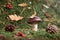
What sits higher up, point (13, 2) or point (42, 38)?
point (13, 2)

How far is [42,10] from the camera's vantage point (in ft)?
11.9

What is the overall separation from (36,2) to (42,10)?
175 millimetres

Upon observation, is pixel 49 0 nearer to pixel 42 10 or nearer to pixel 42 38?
pixel 42 10

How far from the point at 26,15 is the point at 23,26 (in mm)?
232

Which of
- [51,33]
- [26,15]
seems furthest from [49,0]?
[51,33]

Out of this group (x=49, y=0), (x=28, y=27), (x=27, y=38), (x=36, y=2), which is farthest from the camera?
(x=49, y=0)

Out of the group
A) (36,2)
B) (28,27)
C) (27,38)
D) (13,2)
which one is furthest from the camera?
(36,2)

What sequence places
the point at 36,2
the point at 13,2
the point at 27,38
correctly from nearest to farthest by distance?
1. the point at 27,38
2. the point at 13,2
3. the point at 36,2

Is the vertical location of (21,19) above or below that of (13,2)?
below

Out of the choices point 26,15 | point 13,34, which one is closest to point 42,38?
point 13,34

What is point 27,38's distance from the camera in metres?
2.42

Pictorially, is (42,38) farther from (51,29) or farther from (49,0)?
(49,0)

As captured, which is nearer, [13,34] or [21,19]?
[13,34]

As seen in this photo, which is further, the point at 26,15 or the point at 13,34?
the point at 26,15
